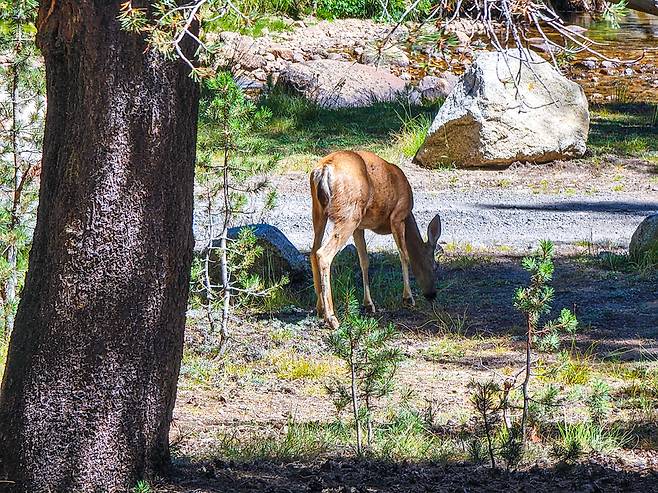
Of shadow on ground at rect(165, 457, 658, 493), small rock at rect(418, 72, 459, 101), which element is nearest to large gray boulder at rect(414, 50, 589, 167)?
small rock at rect(418, 72, 459, 101)

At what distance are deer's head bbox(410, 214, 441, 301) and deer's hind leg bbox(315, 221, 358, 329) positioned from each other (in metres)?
0.90

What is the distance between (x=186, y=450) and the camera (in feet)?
18.3

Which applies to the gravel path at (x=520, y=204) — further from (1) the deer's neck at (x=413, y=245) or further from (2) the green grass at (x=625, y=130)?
(1) the deer's neck at (x=413, y=245)

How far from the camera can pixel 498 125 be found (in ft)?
47.8

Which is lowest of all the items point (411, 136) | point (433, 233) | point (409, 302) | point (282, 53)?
point (409, 302)

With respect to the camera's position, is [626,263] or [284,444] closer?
[284,444]

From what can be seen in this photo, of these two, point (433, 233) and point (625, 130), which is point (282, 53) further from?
point (433, 233)

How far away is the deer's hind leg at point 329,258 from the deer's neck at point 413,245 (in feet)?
3.01

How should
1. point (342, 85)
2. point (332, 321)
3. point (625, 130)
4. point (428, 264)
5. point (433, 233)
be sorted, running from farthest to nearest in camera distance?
point (342, 85)
point (625, 130)
point (433, 233)
point (428, 264)
point (332, 321)

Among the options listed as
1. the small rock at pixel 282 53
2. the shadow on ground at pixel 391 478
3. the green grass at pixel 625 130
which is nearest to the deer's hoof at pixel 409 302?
the shadow on ground at pixel 391 478

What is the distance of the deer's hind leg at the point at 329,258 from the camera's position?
9141mm

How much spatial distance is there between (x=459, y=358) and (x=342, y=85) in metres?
12.0

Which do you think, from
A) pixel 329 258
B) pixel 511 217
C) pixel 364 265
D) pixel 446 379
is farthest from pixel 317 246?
pixel 511 217

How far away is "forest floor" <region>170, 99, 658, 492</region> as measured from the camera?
510 cm
